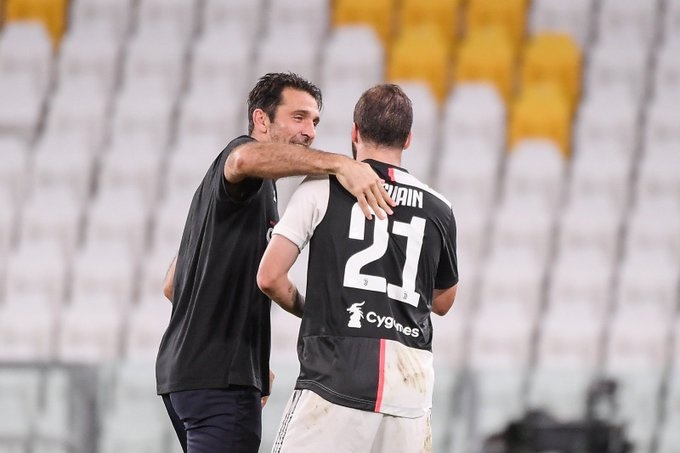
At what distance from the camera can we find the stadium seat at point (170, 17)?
7.24 m

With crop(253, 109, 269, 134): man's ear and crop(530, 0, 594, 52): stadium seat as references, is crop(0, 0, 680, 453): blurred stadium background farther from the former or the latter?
crop(253, 109, 269, 134): man's ear

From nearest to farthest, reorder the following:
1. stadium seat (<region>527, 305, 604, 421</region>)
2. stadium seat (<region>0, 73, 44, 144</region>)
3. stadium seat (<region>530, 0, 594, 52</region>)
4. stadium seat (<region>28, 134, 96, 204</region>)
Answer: stadium seat (<region>527, 305, 604, 421</region>) → stadium seat (<region>28, 134, 96, 204</region>) → stadium seat (<region>0, 73, 44, 144</region>) → stadium seat (<region>530, 0, 594, 52</region>)

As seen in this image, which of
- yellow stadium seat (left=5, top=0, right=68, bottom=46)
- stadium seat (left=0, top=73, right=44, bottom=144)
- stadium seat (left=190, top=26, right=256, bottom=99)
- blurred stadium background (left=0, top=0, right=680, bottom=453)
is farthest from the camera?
yellow stadium seat (left=5, top=0, right=68, bottom=46)

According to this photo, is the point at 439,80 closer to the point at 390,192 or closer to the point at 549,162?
the point at 549,162

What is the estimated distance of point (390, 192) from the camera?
226cm

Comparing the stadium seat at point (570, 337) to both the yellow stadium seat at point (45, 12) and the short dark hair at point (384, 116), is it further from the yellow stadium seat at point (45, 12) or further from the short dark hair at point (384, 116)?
the yellow stadium seat at point (45, 12)

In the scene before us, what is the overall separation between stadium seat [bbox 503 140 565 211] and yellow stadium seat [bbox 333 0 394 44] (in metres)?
1.39

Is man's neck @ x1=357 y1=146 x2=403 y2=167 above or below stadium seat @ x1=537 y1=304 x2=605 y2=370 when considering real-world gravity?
above

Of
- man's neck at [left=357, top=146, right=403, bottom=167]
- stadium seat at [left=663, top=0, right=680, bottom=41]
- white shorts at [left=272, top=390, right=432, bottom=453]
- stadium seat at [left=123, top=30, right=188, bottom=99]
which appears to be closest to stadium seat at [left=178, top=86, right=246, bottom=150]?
stadium seat at [left=123, top=30, right=188, bottom=99]

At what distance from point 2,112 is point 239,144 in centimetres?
484

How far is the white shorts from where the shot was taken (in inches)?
84.4

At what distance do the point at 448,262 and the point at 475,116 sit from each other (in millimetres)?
4226

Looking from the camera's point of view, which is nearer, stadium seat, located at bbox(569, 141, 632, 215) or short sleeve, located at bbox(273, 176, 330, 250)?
short sleeve, located at bbox(273, 176, 330, 250)

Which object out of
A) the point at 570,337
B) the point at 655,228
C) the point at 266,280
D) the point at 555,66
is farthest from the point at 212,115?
the point at 266,280
